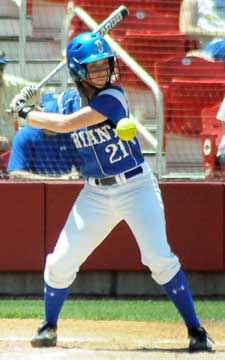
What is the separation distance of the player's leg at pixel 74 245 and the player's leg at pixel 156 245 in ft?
0.50

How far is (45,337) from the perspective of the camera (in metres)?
5.02

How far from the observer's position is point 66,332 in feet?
18.7

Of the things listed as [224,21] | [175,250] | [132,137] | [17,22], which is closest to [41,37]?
[17,22]

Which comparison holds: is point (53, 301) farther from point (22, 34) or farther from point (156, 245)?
point (22, 34)

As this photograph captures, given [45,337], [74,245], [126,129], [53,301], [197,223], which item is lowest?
[197,223]

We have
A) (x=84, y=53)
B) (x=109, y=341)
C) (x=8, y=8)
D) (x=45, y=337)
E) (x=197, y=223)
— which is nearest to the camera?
(x=84, y=53)

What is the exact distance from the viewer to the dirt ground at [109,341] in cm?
475

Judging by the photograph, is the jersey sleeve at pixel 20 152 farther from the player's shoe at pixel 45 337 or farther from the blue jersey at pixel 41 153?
the player's shoe at pixel 45 337

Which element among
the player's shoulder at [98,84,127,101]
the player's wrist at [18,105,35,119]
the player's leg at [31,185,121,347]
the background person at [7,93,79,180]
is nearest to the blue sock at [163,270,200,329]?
the player's leg at [31,185,121,347]

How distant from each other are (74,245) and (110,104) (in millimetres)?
793

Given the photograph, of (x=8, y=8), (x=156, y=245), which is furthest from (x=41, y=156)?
(x=156, y=245)

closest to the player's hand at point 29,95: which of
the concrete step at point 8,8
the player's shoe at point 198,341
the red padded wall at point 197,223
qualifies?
the player's shoe at point 198,341

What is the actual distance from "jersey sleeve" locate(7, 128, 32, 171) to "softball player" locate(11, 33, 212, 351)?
2.59 m

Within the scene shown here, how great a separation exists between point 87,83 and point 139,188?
25.3 inches
